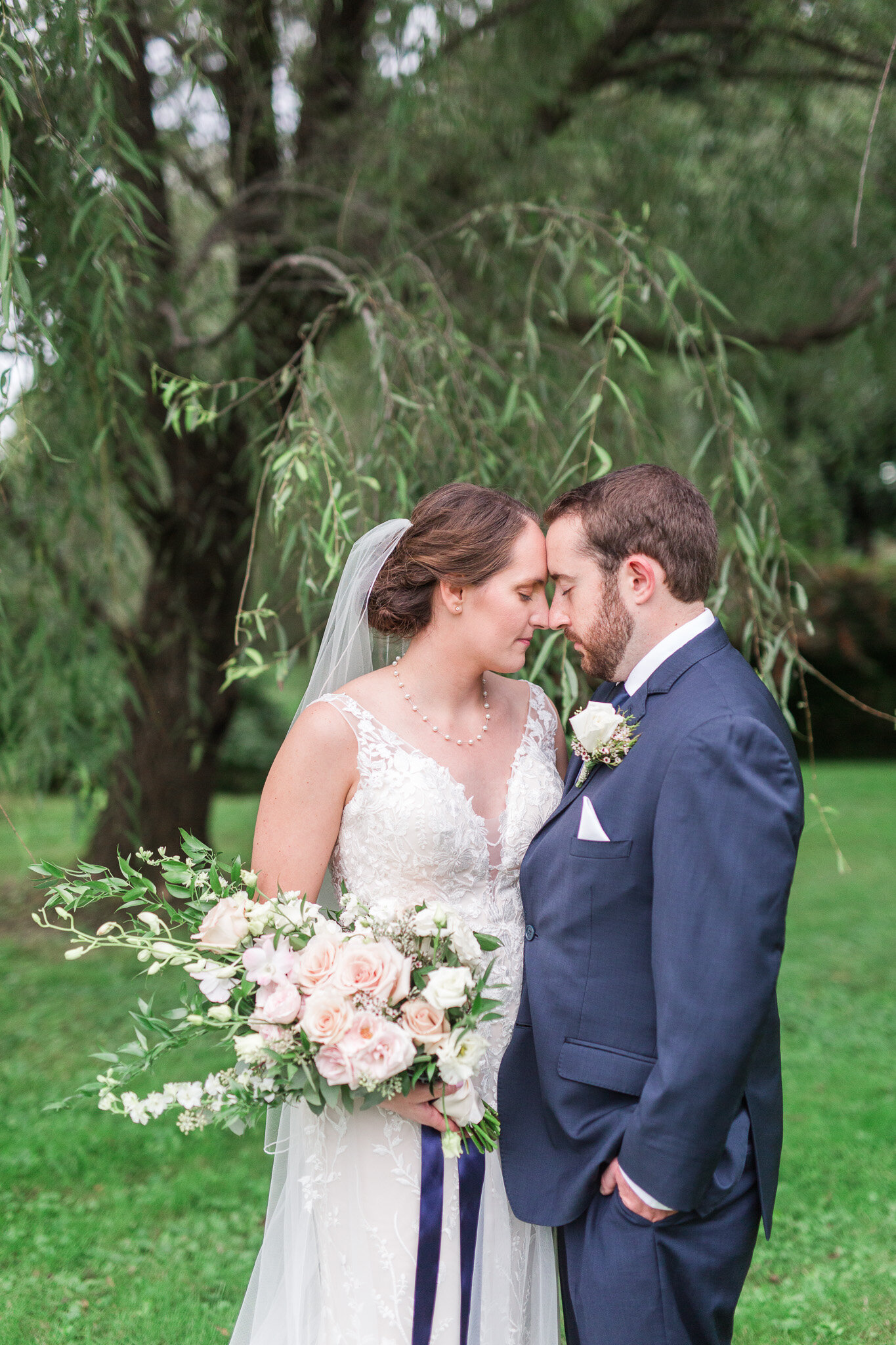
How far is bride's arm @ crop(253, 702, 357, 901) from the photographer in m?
2.12

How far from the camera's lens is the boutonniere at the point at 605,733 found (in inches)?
A: 75.4

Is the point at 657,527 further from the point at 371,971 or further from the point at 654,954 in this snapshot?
the point at 371,971

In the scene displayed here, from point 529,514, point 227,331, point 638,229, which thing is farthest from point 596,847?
point 227,331

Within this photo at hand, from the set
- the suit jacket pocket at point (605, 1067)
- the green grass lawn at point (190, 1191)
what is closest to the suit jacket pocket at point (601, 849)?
the suit jacket pocket at point (605, 1067)

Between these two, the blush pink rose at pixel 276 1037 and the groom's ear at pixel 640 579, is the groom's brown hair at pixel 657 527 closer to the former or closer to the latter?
the groom's ear at pixel 640 579

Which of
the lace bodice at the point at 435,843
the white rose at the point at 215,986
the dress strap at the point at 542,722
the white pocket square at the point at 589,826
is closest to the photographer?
the white rose at the point at 215,986

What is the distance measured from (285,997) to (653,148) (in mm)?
4638

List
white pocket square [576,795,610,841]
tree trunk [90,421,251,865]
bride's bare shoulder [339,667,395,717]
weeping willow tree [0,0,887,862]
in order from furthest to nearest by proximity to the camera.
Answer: tree trunk [90,421,251,865] → weeping willow tree [0,0,887,862] → bride's bare shoulder [339,667,395,717] → white pocket square [576,795,610,841]

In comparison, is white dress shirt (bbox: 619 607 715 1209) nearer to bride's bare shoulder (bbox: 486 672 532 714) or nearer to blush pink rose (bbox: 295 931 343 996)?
bride's bare shoulder (bbox: 486 672 532 714)

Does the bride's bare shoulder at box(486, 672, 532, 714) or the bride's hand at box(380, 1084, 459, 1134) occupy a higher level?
the bride's bare shoulder at box(486, 672, 532, 714)

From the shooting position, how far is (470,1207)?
2096mm

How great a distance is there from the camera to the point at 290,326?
16.3 feet

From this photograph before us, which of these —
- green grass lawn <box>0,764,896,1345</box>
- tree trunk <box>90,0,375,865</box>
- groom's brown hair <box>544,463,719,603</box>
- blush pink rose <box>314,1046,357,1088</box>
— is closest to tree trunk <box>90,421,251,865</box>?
tree trunk <box>90,0,375,865</box>

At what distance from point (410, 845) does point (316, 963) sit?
1.34ft
